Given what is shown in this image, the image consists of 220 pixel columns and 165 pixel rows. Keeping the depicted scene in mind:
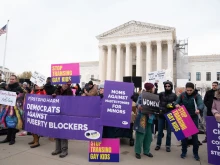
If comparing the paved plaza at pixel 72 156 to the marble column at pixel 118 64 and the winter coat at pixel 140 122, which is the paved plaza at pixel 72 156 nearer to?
the winter coat at pixel 140 122

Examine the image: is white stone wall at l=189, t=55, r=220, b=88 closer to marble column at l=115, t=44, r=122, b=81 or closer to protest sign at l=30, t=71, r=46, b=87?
marble column at l=115, t=44, r=122, b=81

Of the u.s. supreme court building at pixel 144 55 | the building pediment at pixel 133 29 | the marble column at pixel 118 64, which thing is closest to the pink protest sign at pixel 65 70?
the u.s. supreme court building at pixel 144 55

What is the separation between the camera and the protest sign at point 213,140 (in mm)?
4379

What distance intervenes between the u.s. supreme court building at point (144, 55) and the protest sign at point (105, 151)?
42.6 metres

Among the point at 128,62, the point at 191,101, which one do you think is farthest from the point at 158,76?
Result: the point at 128,62

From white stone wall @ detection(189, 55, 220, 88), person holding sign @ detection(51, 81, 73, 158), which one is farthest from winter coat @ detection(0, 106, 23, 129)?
white stone wall @ detection(189, 55, 220, 88)

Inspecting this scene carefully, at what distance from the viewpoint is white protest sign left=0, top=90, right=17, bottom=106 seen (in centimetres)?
590

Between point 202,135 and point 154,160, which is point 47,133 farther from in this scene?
point 202,135

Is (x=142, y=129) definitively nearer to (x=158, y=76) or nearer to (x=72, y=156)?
(x=72, y=156)

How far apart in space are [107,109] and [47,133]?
6.26ft

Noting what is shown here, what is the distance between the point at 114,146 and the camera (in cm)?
460

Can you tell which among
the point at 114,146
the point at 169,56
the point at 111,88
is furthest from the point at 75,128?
the point at 169,56

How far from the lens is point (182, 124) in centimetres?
493

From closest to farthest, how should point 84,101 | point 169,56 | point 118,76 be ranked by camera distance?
point 84,101, point 169,56, point 118,76
